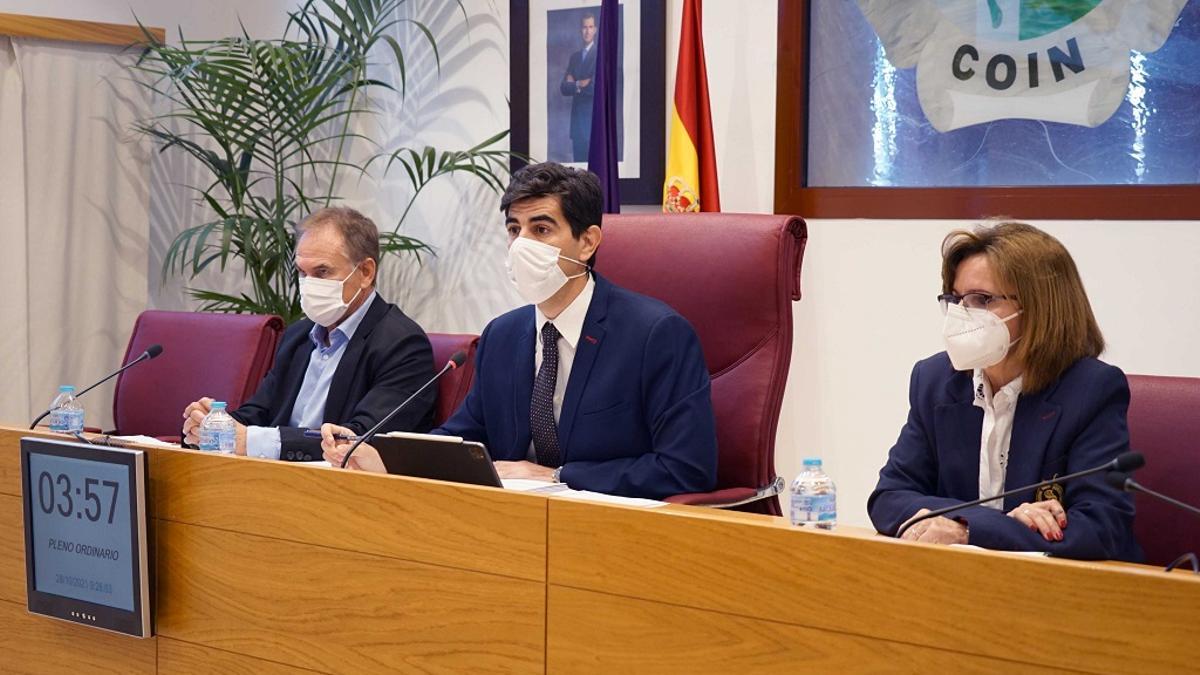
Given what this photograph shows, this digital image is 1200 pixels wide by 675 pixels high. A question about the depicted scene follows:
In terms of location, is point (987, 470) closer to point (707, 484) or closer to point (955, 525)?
point (955, 525)

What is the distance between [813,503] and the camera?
73.7 inches

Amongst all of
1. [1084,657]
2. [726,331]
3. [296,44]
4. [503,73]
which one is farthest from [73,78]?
[1084,657]

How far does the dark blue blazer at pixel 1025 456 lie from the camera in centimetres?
213

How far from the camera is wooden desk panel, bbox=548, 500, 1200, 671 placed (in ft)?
5.01

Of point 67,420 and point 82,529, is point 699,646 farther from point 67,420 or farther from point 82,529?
point 67,420

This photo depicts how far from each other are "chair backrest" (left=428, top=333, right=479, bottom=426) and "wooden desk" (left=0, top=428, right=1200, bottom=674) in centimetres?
93

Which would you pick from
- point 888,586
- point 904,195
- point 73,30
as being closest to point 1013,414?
point 888,586

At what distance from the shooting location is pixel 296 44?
14.8 feet

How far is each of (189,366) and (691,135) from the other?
1501 mm

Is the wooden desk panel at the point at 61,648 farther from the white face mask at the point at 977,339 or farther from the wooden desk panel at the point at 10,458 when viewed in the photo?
the white face mask at the point at 977,339

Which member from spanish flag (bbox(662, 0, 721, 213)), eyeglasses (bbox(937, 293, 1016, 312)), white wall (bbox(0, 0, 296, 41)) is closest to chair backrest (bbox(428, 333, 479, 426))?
spanish flag (bbox(662, 0, 721, 213))

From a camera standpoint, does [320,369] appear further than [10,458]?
Yes

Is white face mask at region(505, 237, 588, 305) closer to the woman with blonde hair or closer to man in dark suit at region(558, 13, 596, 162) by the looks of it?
the woman with blonde hair

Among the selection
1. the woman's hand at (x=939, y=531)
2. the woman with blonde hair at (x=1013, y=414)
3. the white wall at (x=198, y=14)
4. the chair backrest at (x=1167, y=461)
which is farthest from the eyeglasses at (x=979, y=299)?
Result: the white wall at (x=198, y=14)
